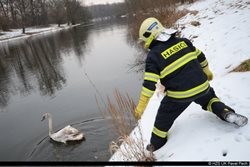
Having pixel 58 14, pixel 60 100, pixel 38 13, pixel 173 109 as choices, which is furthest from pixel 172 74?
pixel 38 13

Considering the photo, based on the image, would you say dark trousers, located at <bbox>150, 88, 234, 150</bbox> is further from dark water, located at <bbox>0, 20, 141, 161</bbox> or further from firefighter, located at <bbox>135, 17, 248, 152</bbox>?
dark water, located at <bbox>0, 20, 141, 161</bbox>

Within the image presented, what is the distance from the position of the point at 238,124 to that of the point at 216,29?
7.03 meters

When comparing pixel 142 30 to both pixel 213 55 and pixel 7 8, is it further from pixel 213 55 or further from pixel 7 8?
pixel 7 8

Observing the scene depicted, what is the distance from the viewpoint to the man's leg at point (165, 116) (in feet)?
9.87

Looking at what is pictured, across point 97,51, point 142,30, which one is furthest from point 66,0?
point 142,30

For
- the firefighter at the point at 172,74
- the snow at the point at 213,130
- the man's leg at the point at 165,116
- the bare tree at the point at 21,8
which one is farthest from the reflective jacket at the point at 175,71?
the bare tree at the point at 21,8

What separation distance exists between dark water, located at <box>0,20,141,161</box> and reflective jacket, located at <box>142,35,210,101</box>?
162cm

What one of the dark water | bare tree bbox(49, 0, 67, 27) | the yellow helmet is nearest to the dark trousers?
the yellow helmet

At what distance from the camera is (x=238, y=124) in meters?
2.80

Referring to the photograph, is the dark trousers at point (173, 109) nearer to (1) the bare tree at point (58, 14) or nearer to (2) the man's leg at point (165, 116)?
(2) the man's leg at point (165, 116)

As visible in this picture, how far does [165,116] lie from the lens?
3.04m

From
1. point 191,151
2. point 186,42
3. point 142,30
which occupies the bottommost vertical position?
point 191,151

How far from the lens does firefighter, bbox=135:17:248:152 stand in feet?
9.23

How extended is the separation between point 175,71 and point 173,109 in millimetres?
469
